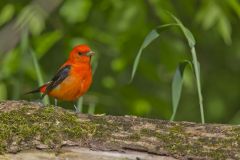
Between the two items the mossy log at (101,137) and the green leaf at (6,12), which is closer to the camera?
the mossy log at (101,137)

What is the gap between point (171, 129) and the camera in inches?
136

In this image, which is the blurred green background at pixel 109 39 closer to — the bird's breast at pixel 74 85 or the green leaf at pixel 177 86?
the bird's breast at pixel 74 85

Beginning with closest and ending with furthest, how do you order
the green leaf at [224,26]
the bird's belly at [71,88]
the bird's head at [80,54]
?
the bird's belly at [71,88]
the bird's head at [80,54]
the green leaf at [224,26]

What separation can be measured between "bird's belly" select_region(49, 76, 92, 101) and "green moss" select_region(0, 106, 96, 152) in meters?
1.57

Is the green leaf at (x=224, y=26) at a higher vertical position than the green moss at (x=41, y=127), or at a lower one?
higher

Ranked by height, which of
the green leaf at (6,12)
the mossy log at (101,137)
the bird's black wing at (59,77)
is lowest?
the mossy log at (101,137)

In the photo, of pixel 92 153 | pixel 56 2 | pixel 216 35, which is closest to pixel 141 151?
pixel 92 153

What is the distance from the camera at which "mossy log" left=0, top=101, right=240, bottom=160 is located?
10.8ft

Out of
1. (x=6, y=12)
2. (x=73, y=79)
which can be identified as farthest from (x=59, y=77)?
(x=6, y=12)

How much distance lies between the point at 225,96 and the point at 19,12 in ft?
11.7

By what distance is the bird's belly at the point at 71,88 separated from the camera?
509 centimetres

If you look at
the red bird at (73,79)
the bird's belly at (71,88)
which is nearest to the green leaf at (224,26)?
the red bird at (73,79)

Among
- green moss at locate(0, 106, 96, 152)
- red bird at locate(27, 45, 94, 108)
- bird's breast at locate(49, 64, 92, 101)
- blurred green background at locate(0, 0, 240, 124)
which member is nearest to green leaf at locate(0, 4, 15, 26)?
blurred green background at locate(0, 0, 240, 124)

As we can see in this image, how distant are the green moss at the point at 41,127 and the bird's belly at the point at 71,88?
5.16 ft
